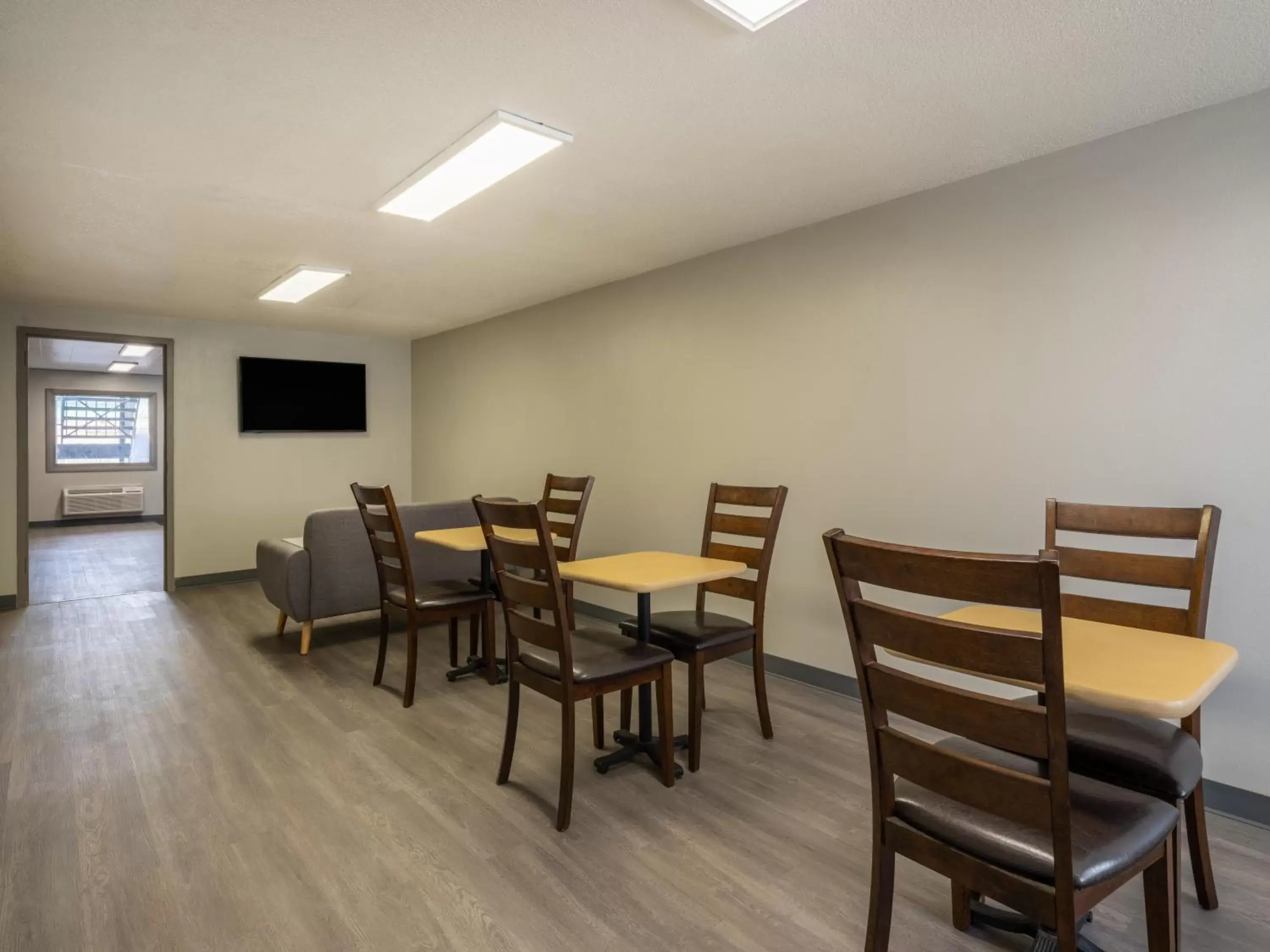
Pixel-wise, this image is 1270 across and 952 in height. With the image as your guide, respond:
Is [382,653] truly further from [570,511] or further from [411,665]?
[570,511]

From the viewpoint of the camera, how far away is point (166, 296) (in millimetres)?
5070

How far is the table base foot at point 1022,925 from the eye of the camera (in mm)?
1624

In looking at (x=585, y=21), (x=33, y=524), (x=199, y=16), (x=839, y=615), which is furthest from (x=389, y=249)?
(x=33, y=524)

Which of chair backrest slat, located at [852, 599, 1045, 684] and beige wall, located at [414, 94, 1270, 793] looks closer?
chair backrest slat, located at [852, 599, 1045, 684]

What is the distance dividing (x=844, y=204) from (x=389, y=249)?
2477 mm

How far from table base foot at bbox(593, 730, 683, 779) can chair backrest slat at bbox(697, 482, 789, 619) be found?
0.60 metres

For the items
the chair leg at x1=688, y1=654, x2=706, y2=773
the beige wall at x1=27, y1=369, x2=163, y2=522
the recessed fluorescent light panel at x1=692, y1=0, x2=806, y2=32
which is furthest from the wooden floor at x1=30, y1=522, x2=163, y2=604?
the recessed fluorescent light panel at x1=692, y1=0, x2=806, y2=32

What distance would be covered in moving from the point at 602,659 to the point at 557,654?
0.16 metres

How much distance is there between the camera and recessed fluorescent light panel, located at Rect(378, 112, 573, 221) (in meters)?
2.40

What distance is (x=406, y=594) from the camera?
134 inches

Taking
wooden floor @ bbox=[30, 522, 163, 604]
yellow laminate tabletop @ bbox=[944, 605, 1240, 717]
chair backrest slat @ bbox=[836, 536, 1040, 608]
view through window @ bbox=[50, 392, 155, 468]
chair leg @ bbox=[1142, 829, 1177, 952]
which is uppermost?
view through window @ bbox=[50, 392, 155, 468]

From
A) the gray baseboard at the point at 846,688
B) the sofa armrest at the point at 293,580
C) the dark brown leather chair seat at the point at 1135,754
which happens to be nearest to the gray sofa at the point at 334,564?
the sofa armrest at the point at 293,580

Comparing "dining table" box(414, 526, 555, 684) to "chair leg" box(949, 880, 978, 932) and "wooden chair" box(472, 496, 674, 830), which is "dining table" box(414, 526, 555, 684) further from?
"chair leg" box(949, 880, 978, 932)

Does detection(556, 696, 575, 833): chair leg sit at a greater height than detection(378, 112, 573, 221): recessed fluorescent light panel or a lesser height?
lesser
